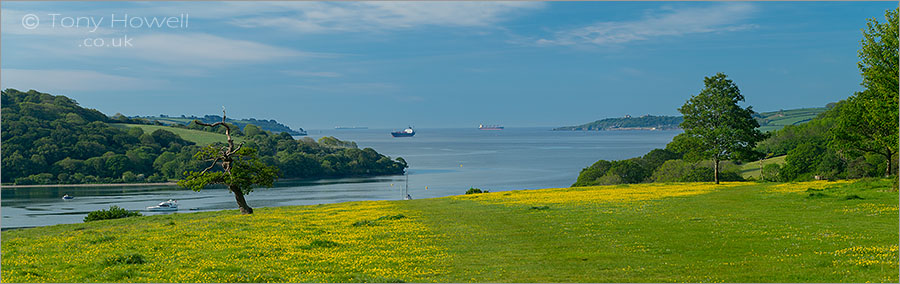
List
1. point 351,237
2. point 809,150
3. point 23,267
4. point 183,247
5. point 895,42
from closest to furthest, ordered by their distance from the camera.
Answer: point 23,267 → point 183,247 → point 351,237 → point 895,42 → point 809,150

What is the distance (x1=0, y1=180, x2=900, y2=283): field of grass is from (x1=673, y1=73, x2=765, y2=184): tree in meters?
23.2

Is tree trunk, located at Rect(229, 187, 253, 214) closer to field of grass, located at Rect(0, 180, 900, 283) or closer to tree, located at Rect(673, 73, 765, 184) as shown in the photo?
field of grass, located at Rect(0, 180, 900, 283)

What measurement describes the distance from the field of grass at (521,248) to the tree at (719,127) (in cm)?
2315

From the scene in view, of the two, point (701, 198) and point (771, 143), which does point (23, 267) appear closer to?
point (701, 198)

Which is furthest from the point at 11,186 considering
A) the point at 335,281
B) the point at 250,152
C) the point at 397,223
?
the point at 335,281

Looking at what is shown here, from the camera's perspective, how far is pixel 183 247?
68.6 feet

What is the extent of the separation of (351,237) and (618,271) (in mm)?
11192

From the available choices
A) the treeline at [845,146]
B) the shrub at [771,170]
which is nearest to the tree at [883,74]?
the treeline at [845,146]

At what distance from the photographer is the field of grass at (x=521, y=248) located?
14.5 meters

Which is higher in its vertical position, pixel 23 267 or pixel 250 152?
pixel 250 152

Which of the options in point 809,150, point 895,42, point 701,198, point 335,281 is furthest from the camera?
point 809,150

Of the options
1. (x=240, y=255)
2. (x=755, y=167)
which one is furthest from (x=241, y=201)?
(x=755, y=167)

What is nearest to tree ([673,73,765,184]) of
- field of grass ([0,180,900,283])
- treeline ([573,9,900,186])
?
treeline ([573,9,900,186])

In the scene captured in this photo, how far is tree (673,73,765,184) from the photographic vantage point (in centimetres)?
5350
